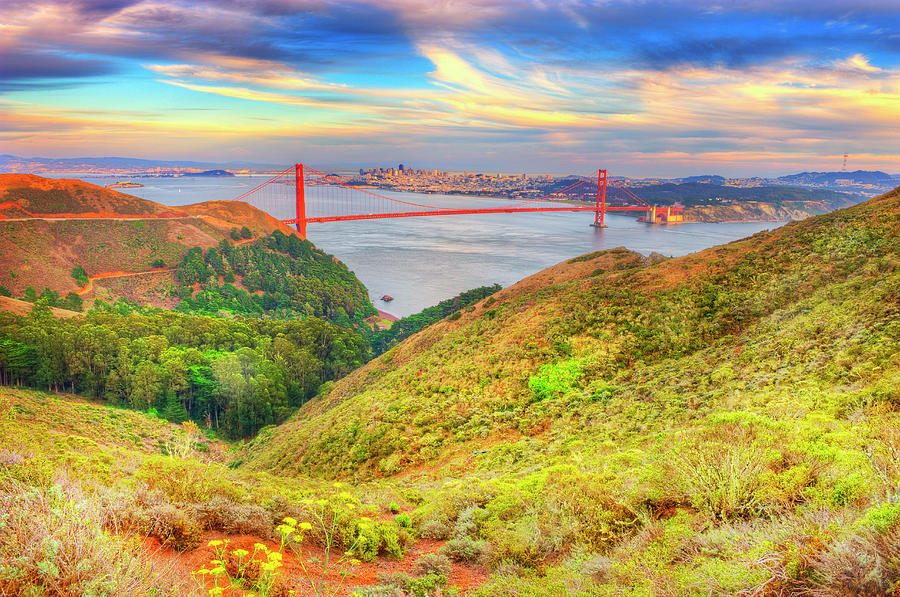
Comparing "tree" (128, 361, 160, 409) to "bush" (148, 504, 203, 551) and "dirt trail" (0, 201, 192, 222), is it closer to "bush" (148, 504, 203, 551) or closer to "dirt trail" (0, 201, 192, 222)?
"bush" (148, 504, 203, 551)

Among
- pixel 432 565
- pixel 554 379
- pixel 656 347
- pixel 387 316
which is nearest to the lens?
pixel 432 565

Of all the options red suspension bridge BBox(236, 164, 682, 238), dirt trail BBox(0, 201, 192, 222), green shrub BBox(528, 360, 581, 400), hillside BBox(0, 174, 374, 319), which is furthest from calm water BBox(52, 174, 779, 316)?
green shrub BBox(528, 360, 581, 400)

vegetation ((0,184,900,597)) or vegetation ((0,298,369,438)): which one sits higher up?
vegetation ((0,184,900,597))

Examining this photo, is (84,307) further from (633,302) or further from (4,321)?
(633,302)

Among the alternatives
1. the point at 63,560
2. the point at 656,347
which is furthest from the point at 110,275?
the point at 63,560

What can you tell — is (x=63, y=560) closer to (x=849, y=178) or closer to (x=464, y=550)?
(x=464, y=550)

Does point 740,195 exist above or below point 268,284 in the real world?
above

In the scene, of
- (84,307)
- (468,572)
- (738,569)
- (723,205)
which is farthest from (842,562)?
(723,205)
